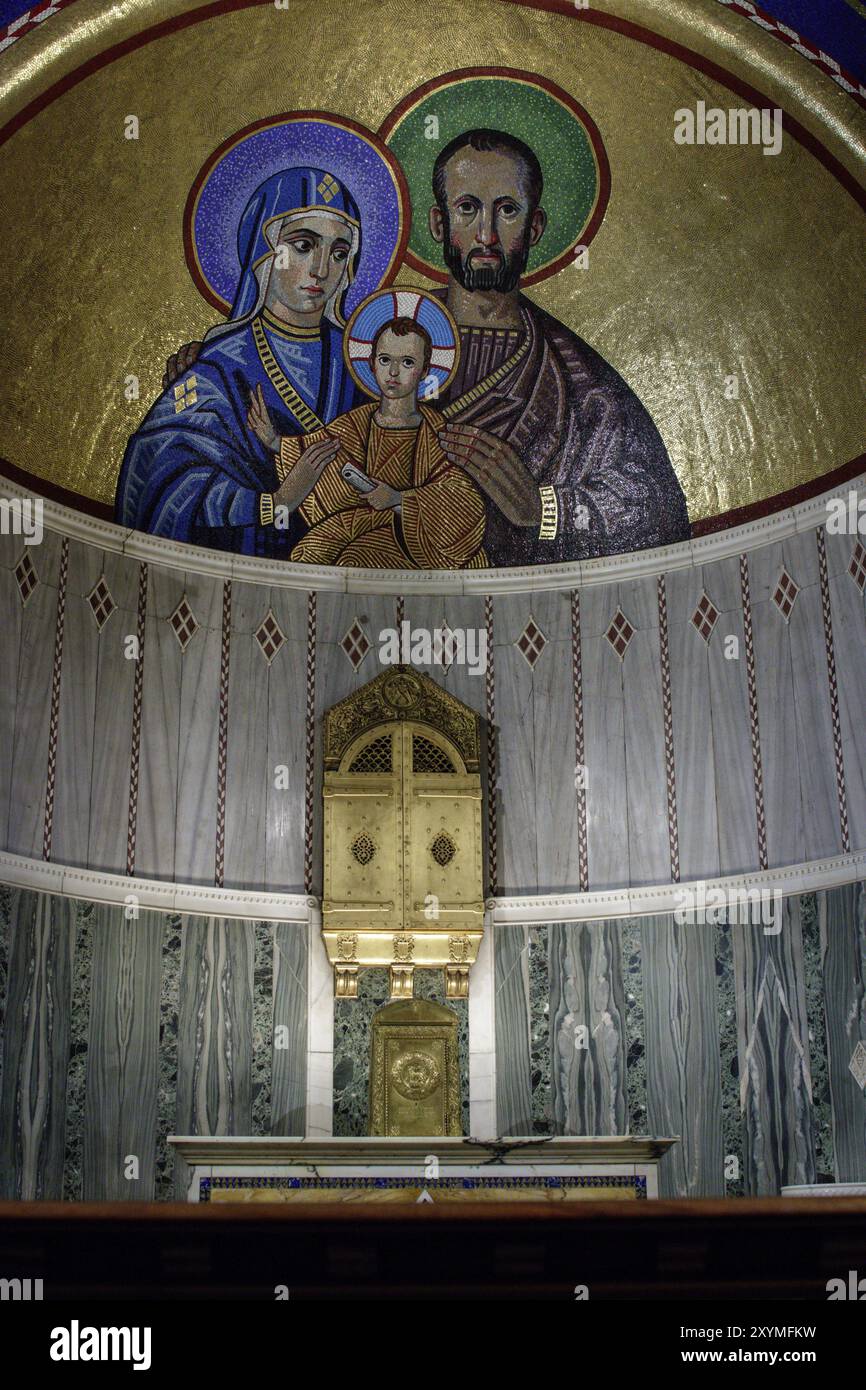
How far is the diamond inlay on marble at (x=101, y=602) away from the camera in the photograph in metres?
12.4

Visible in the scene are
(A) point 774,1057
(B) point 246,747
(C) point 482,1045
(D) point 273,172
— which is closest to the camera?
(A) point 774,1057

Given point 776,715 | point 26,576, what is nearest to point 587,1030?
point 776,715

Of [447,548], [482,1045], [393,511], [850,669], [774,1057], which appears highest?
[393,511]

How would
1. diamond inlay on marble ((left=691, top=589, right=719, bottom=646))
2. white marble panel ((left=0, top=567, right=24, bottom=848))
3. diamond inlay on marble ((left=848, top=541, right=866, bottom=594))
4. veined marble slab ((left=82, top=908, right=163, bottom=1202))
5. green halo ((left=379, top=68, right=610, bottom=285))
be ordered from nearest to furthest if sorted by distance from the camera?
veined marble slab ((left=82, top=908, right=163, bottom=1202)), white marble panel ((left=0, top=567, right=24, bottom=848)), diamond inlay on marble ((left=848, top=541, right=866, bottom=594)), green halo ((left=379, top=68, right=610, bottom=285)), diamond inlay on marble ((left=691, top=589, right=719, bottom=646))

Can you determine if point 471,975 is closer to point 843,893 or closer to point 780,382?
point 843,893

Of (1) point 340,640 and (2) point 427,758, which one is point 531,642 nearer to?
(2) point 427,758

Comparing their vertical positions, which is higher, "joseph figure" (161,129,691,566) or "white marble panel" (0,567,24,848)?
"joseph figure" (161,129,691,566)

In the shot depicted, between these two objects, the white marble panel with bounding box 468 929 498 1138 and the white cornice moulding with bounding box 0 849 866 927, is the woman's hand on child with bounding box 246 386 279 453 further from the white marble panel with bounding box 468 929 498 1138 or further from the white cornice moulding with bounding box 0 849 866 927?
the white marble panel with bounding box 468 929 498 1138

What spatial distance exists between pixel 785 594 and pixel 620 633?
1400 millimetres

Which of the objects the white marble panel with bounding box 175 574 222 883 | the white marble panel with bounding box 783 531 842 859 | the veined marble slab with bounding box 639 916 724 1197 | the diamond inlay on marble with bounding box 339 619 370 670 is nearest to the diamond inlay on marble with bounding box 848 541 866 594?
the white marble panel with bounding box 783 531 842 859

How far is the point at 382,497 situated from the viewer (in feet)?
44.2

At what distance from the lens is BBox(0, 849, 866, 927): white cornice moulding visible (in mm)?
11453

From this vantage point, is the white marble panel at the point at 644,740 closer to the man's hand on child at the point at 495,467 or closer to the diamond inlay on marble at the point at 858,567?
the man's hand on child at the point at 495,467

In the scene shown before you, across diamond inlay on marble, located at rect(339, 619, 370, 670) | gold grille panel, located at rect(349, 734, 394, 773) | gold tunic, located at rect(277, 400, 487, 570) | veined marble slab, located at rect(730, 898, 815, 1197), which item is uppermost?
gold tunic, located at rect(277, 400, 487, 570)
